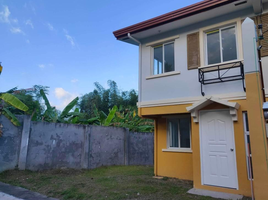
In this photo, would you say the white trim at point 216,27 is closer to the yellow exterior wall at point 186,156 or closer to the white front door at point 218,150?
the yellow exterior wall at point 186,156

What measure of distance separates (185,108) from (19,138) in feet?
20.3

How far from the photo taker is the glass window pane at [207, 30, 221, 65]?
6863 mm

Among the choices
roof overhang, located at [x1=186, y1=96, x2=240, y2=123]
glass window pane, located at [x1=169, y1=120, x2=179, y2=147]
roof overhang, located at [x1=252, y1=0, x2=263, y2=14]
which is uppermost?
roof overhang, located at [x1=252, y1=0, x2=263, y2=14]

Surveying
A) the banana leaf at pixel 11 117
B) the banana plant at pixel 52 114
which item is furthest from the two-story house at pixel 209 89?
the banana plant at pixel 52 114

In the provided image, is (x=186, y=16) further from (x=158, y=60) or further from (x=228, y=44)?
(x=158, y=60)

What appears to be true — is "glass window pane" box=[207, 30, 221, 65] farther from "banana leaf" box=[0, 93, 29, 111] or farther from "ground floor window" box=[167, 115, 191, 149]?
"banana leaf" box=[0, 93, 29, 111]

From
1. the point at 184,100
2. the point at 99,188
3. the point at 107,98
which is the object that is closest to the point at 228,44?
the point at 184,100

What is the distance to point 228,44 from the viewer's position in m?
6.70

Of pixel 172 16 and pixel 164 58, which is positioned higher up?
pixel 172 16

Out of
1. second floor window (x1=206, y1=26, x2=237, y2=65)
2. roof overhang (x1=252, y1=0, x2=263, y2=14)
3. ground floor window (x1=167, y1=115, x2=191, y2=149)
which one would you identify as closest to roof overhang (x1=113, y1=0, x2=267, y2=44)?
roof overhang (x1=252, y1=0, x2=263, y2=14)

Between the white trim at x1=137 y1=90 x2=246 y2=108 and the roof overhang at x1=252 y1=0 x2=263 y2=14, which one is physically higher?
the roof overhang at x1=252 y1=0 x2=263 y2=14

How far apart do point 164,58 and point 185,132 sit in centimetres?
308

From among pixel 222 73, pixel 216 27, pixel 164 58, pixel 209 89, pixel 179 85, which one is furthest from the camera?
pixel 164 58

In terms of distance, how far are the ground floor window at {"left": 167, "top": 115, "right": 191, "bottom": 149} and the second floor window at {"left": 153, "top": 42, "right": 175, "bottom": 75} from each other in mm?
2062
